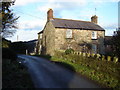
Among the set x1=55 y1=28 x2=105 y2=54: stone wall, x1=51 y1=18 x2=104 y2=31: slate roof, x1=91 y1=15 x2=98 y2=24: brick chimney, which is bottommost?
x1=55 y1=28 x2=105 y2=54: stone wall

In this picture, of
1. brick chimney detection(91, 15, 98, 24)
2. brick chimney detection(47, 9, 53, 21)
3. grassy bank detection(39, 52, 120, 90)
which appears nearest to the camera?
grassy bank detection(39, 52, 120, 90)

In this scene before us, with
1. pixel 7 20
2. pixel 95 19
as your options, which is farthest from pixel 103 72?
pixel 95 19

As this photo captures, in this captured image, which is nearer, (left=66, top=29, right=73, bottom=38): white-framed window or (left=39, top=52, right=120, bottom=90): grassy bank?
(left=39, top=52, right=120, bottom=90): grassy bank

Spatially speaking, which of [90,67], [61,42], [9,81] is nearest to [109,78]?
[90,67]

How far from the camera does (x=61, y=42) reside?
27.3 metres

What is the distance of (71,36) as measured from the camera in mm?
28391

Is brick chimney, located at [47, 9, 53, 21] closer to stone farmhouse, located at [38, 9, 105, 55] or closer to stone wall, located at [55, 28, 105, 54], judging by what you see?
stone farmhouse, located at [38, 9, 105, 55]

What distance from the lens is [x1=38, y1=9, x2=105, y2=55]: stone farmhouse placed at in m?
27.2

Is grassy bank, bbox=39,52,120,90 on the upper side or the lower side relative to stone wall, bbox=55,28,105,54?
lower

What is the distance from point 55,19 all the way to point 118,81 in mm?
22466

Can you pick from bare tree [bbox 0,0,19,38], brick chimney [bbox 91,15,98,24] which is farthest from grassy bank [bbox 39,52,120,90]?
brick chimney [bbox 91,15,98,24]

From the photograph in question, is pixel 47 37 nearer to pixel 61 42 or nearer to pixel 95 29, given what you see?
pixel 61 42

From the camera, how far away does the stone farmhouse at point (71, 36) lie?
2723cm

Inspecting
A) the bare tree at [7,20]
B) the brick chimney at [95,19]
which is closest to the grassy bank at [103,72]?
the bare tree at [7,20]
